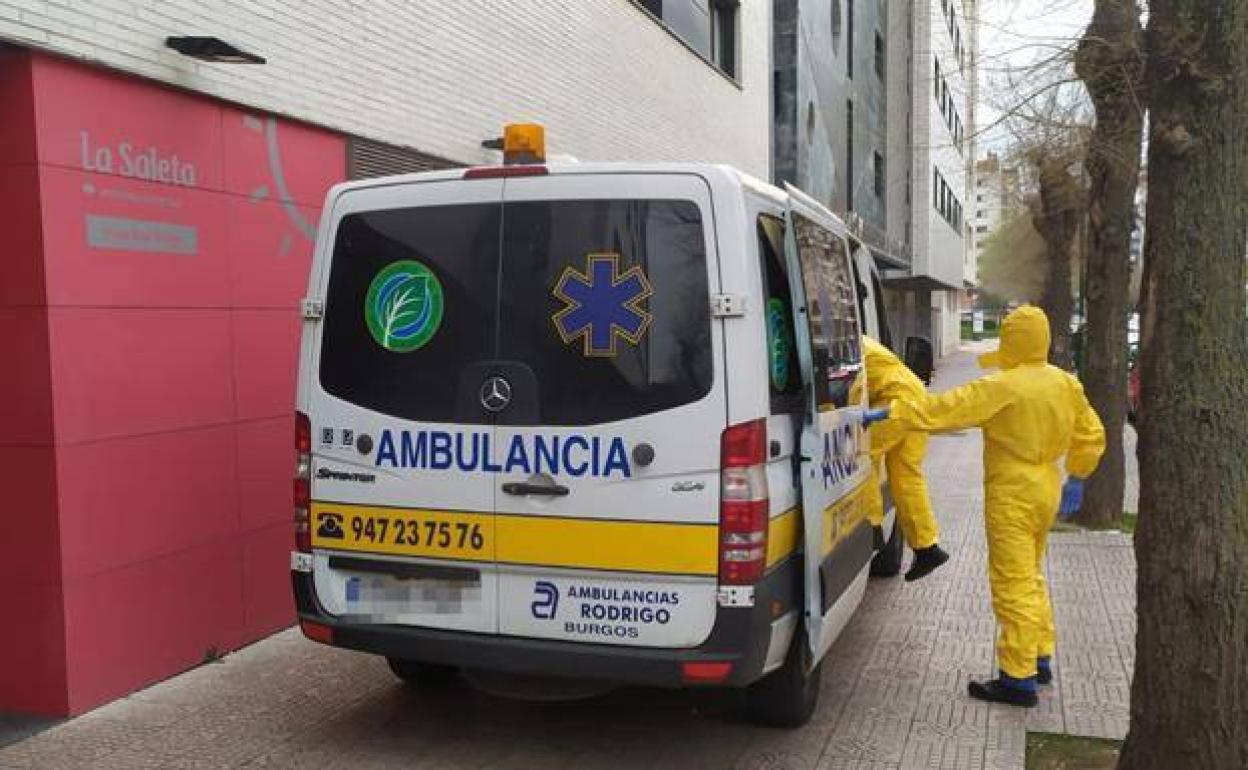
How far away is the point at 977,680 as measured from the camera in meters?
5.36

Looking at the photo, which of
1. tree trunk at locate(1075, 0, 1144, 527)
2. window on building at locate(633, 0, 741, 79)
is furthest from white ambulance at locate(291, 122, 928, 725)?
window on building at locate(633, 0, 741, 79)

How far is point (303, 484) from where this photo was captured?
4387 millimetres

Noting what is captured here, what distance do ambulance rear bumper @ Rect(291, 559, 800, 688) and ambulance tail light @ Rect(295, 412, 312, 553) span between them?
1.24ft

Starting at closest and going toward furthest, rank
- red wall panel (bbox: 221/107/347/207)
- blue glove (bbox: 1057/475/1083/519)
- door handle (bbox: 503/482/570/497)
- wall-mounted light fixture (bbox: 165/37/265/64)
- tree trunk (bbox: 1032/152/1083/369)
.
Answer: door handle (bbox: 503/482/570/497)
wall-mounted light fixture (bbox: 165/37/265/64)
blue glove (bbox: 1057/475/1083/519)
red wall panel (bbox: 221/107/347/207)
tree trunk (bbox: 1032/152/1083/369)

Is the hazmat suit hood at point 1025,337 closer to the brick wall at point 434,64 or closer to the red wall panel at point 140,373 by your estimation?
the red wall panel at point 140,373

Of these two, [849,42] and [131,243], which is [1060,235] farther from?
[131,243]

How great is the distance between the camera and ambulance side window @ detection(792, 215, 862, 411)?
4.48 m

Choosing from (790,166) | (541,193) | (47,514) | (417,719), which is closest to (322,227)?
(541,193)

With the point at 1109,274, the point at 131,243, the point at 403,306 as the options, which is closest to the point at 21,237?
the point at 131,243

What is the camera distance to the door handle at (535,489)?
395 cm

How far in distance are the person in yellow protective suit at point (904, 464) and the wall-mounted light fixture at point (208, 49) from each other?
134 inches

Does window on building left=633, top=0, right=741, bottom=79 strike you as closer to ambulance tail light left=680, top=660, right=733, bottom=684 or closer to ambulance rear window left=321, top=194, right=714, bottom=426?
ambulance rear window left=321, top=194, right=714, bottom=426

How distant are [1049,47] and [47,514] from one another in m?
7.94

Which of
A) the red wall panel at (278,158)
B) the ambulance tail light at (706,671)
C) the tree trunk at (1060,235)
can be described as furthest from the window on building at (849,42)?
the ambulance tail light at (706,671)
